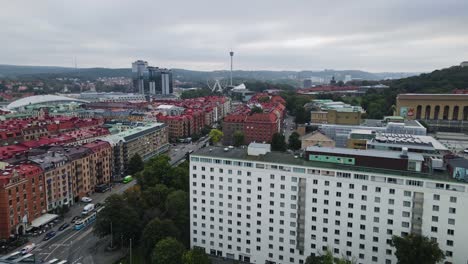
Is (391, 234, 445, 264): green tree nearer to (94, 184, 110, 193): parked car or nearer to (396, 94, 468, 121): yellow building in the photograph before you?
(94, 184, 110, 193): parked car

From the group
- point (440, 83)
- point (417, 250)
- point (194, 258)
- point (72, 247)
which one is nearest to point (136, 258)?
point (72, 247)

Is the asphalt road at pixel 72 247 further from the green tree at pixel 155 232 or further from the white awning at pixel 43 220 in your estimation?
the green tree at pixel 155 232

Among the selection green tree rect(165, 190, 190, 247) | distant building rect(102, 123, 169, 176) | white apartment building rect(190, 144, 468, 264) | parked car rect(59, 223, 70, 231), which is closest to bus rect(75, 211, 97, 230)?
parked car rect(59, 223, 70, 231)

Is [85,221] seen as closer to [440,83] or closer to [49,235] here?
[49,235]

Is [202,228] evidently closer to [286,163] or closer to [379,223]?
[286,163]

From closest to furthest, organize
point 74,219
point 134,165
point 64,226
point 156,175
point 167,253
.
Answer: point 167,253 < point 64,226 < point 74,219 < point 156,175 < point 134,165

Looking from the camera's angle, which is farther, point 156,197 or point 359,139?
point 359,139
